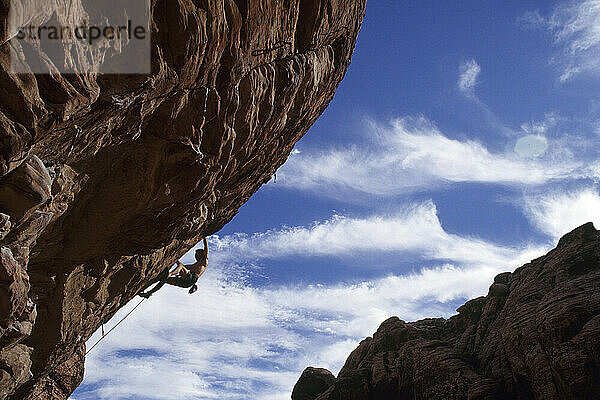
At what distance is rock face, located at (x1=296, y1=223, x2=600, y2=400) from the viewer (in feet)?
66.4

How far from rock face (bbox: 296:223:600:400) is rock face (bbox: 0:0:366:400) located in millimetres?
19102

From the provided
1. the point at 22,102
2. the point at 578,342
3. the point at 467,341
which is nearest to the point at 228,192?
the point at 22,102

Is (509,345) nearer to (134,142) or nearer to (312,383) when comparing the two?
(312,383)

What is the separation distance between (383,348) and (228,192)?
82.9 feet

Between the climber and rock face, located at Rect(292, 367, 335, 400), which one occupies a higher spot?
the climber

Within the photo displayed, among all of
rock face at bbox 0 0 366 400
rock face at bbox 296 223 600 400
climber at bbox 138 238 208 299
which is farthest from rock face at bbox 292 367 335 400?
rock face at bbox 0 0 366 400

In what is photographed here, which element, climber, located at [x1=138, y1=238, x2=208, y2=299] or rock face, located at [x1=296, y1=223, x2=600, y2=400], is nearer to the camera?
climber, located at [x1=138, y1=238, x2=208, y2=299]

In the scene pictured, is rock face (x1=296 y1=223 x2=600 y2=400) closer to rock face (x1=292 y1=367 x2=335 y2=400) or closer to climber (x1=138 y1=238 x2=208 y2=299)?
rock face (x1=292 y1=367 x2=335 y2=400)

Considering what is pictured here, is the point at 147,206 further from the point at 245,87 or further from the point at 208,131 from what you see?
the point at 245,87

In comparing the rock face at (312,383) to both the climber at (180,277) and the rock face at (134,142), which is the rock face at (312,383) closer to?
the climber at (180,277)

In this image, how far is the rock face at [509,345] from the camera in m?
20.2

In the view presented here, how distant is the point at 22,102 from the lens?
15.1ft

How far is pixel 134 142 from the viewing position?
836 cm

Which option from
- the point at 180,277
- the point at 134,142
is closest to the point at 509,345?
the point at 180,277
